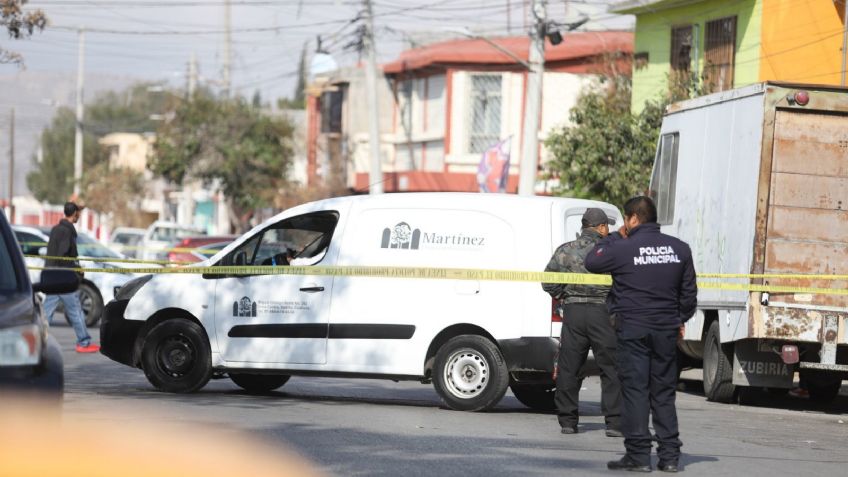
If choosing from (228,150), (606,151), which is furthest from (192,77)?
(606,151)

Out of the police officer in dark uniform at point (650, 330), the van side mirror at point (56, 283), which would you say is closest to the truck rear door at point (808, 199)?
the police officer in dark uniform at point (650, 330)

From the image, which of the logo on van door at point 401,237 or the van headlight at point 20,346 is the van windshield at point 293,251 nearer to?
the logo on van door at point 401,237

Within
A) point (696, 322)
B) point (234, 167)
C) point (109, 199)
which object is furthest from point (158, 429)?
point (109, 199)

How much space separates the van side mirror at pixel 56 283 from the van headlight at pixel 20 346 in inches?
35.7

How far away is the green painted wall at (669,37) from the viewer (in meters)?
28.2

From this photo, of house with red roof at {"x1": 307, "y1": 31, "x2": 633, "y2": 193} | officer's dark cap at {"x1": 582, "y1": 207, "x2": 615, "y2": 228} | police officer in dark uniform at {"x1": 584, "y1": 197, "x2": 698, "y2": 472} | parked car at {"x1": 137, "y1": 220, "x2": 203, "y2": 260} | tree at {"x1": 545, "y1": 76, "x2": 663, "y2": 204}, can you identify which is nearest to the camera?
police officer in dark uniform at {"x1": 584, "y1": 197, "x2": 698, "y2": 472}

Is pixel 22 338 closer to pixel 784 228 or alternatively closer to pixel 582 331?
pixel 582 331

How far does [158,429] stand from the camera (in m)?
10.6

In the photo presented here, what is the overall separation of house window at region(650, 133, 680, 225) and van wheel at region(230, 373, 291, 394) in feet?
19.1

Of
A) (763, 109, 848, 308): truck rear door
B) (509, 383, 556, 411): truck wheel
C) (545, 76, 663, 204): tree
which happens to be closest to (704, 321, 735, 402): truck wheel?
(763, 109, 848, 308): truck rear door

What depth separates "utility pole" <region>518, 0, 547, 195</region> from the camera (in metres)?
27.0

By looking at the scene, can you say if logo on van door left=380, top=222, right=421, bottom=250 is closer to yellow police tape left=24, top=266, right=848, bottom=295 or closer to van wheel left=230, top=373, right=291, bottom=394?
yellow police tape left=24, top=266, right=848, bottom=295

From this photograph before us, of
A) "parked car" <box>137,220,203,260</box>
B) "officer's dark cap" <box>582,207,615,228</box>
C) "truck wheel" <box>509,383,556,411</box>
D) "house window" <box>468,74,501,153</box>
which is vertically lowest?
"parked car" <box>137,220,203,260</box>

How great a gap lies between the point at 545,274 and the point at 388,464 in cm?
281
